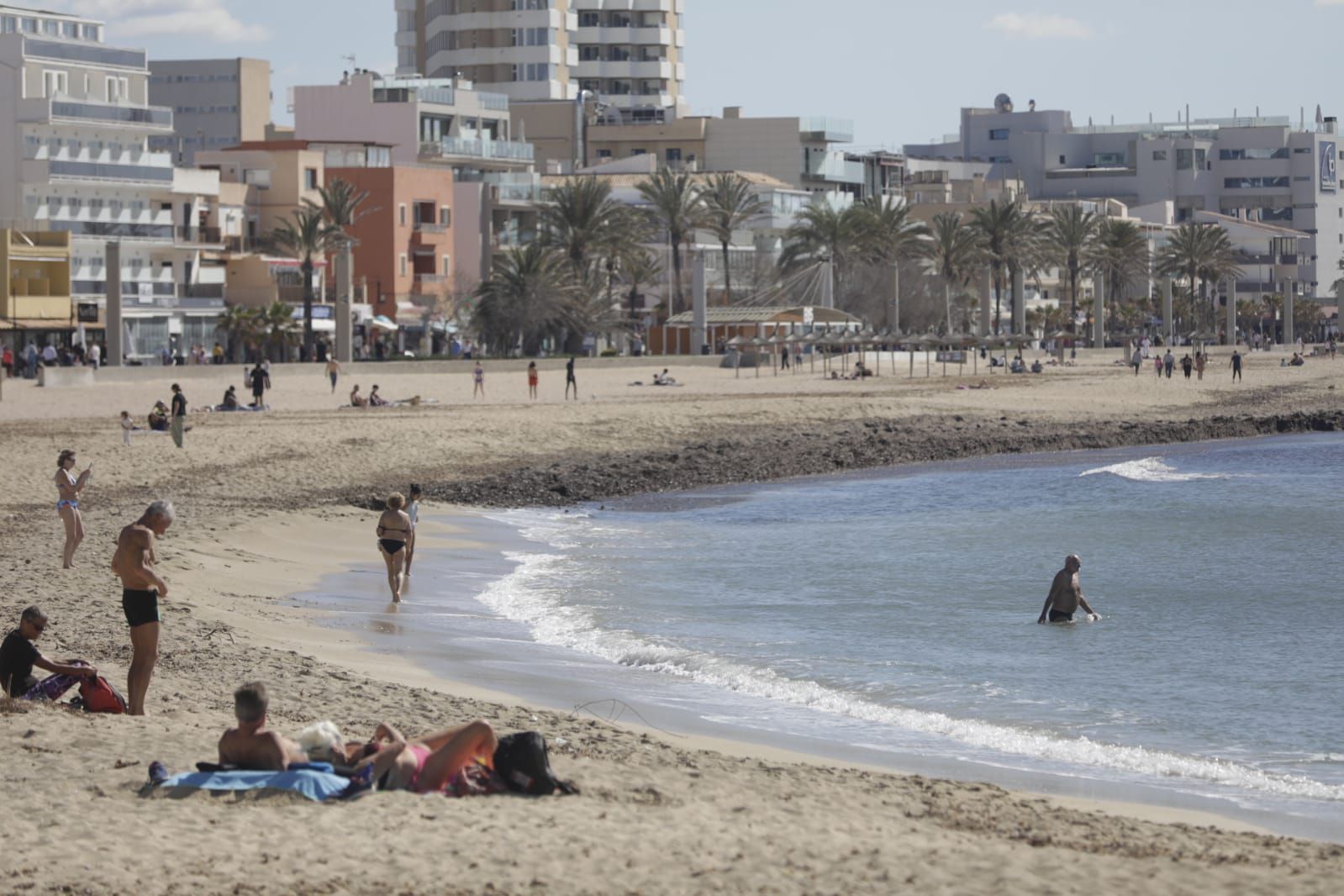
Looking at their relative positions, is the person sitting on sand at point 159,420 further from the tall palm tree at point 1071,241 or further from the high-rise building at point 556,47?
the high-rise building at point 556,47

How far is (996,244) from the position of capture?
96.9 m

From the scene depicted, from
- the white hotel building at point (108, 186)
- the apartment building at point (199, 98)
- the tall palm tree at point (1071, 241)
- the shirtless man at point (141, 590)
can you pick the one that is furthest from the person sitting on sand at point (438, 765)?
the apartment building at point (199, 98)

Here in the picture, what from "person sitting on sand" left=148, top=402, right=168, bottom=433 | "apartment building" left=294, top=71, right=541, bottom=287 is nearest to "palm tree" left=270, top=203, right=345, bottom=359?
"apartment building" left=294, top=71, right=541, bottom=287

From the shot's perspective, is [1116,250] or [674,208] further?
[1116,250]

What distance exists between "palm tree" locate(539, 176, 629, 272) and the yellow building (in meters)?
19.5

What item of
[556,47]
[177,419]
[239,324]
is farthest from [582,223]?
[556,47]

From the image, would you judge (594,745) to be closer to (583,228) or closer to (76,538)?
(76,538)

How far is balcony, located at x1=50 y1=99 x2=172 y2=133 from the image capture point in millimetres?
66812

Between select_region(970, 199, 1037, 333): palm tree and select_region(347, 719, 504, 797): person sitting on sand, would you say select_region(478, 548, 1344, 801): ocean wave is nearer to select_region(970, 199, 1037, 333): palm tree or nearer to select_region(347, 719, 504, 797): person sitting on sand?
select_region(347, 719, 504, 797): person sitting on sand

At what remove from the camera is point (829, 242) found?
3563 inches

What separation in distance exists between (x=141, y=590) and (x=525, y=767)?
301 centimetres

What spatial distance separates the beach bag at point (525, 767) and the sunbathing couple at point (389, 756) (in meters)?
0.08

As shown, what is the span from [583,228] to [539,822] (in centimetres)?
6723

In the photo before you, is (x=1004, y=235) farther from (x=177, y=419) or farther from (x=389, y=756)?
(x=389, y=756)
